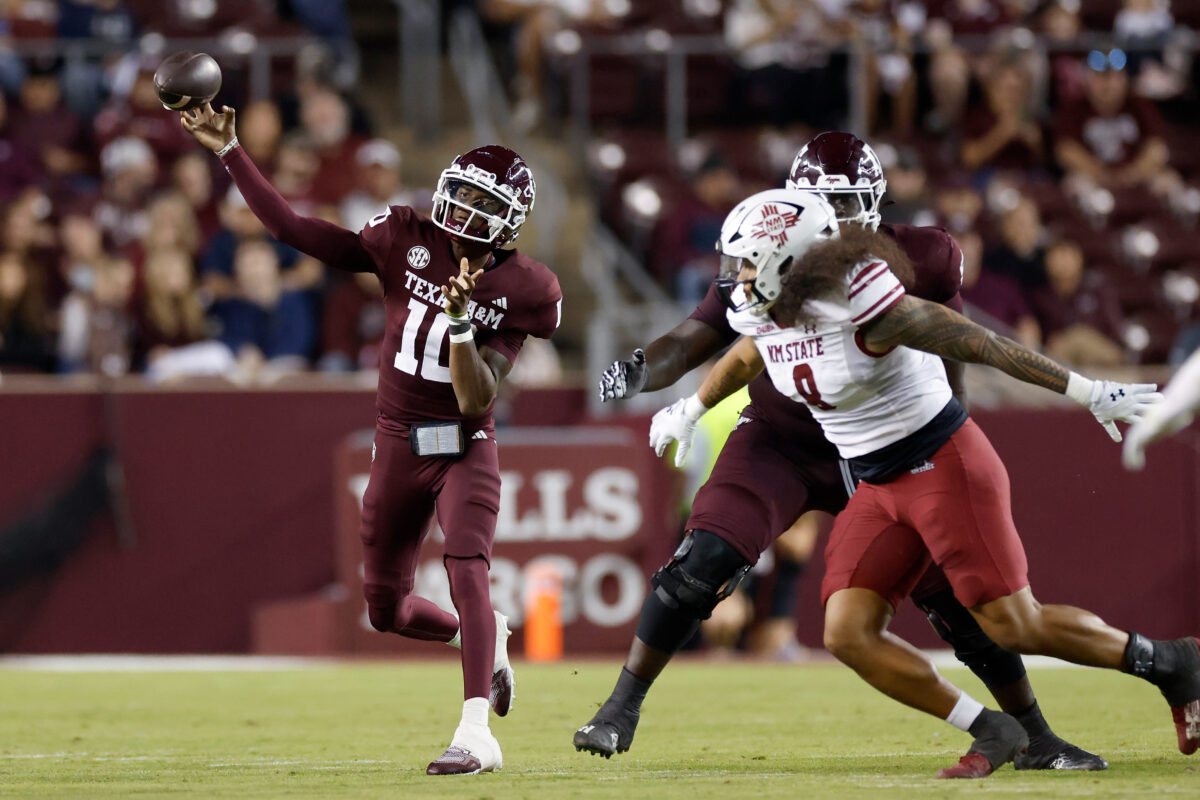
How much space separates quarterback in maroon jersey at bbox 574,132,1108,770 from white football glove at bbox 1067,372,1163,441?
76cm

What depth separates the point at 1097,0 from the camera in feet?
51.5

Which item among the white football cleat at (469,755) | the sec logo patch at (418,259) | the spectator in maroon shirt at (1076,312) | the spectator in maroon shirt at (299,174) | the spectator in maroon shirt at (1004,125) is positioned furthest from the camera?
the spectator in maroon shirt at (1004,125)

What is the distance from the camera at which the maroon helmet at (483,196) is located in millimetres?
6078

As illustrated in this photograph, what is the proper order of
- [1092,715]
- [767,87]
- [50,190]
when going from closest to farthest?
[1092,715], [50,190], [767,87]

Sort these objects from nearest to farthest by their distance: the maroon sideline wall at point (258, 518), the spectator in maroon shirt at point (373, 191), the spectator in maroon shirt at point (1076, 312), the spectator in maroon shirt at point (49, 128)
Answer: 1. the maroon sideline wall at point (258, 518)
2. the spectator in maroon shirt at point (1076, 312)
3. the spectator in maroon shirt at point (373, 191)
4. the spectator in maroon shirt at point (49, 128)

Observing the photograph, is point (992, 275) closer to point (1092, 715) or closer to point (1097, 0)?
point (1097, 0)

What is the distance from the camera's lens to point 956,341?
5207 mm

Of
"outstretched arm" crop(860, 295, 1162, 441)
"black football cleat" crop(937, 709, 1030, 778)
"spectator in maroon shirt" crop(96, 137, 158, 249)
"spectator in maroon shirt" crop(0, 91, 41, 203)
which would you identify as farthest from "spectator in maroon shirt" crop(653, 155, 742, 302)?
"outstretched arm" crop(860, 295, 1162, 441)

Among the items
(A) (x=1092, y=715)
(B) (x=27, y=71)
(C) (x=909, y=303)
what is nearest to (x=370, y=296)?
(B) (x=27, y=71)

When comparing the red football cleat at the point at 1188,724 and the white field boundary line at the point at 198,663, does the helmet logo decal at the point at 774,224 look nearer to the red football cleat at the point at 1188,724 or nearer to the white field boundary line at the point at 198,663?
the red football cleat at the point at 1188,724

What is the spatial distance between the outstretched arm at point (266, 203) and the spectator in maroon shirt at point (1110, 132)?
971cm

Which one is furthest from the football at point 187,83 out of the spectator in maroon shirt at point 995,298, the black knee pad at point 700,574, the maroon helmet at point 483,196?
the spectator in maroon shirt at point 995,298

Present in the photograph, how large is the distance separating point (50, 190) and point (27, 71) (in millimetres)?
1191

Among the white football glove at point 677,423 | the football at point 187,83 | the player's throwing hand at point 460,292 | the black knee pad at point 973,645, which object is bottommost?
the black knee pad at point 973,645
